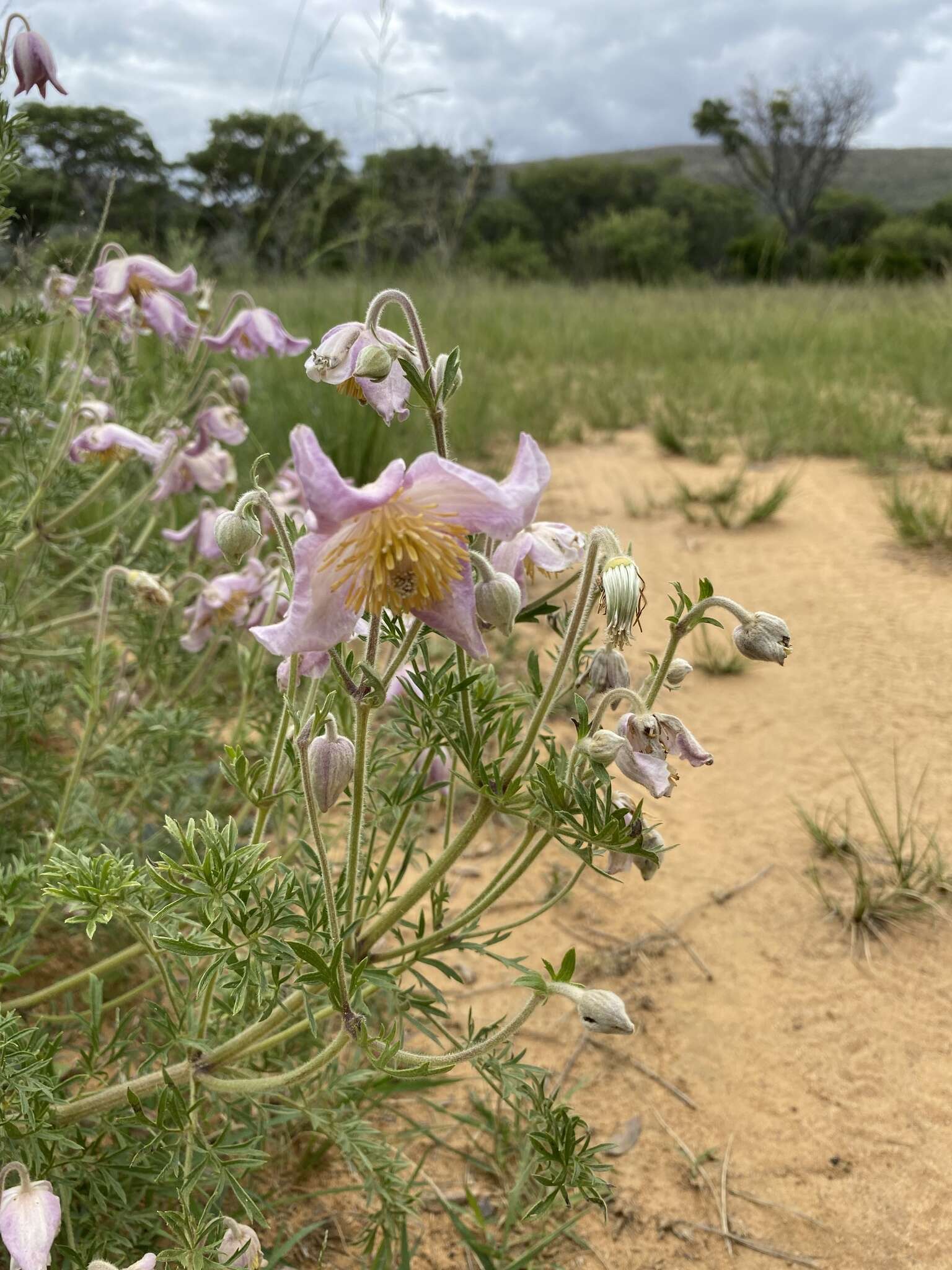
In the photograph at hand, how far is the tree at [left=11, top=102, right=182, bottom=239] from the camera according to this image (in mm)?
3143

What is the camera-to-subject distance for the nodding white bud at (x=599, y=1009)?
3.72 feet

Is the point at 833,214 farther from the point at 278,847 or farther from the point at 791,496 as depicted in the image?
the point at 278,847

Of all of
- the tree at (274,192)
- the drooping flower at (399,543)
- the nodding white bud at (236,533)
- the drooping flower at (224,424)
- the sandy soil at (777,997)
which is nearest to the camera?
the drooping flower at (399,543)

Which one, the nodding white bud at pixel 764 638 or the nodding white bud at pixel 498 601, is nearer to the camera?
the nodding white bud at pixel 498 601

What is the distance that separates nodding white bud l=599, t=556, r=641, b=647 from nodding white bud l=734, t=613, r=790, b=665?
0.20 meters

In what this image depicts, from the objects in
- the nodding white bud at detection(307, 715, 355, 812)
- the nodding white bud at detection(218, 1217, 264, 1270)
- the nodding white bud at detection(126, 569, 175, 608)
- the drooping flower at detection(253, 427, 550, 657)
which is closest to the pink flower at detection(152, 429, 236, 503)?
the nodding white bud at detection(126, 569, 175, 608)

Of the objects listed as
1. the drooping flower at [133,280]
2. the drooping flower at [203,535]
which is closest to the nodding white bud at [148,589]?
the drooping flower at [203,535]

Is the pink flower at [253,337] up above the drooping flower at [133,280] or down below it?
below

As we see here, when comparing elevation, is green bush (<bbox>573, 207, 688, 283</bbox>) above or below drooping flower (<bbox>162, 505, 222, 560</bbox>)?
above

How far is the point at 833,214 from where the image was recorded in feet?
129

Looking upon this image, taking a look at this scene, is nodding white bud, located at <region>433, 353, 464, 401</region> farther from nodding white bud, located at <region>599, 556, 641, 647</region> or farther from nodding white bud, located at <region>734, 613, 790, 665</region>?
nodding white bud, located at <region>734, 613, 790, 665</region>

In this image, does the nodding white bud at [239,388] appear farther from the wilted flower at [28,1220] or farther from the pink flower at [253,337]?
the wilted flower at [28,1220]

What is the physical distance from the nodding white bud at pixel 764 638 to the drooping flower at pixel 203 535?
63.7 inches

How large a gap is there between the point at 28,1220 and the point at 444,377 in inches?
43.5
